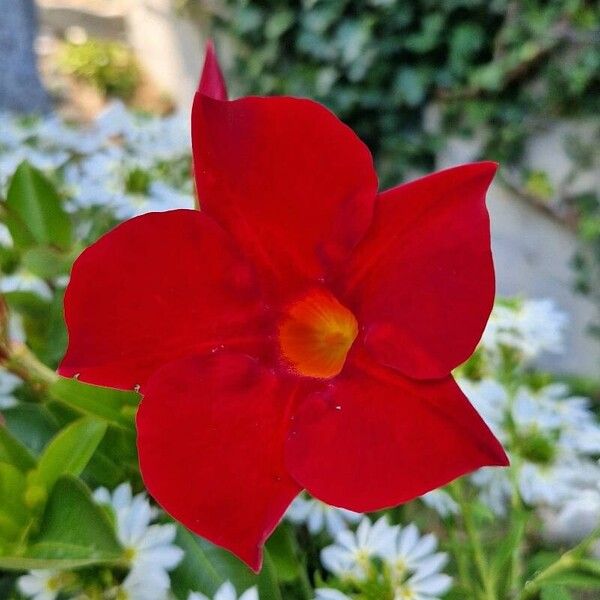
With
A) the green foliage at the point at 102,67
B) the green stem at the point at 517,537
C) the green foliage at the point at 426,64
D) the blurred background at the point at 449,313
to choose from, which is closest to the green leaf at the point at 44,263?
the blurred background at the point at 449,313

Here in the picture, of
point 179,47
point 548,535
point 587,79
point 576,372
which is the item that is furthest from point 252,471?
point 179,47

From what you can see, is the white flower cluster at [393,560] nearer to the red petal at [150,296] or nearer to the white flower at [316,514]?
the white flower at [316,514]

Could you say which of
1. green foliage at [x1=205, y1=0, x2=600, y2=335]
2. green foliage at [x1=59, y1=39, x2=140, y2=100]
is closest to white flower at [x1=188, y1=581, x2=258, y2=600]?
green foliage at [x1=205, y1=0, x2=600, y2=335]

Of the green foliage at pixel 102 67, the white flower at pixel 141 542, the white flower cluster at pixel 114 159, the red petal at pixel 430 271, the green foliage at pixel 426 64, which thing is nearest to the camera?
the red petal at pixel 430 271

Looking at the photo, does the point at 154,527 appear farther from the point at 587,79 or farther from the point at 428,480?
the point at 587,79

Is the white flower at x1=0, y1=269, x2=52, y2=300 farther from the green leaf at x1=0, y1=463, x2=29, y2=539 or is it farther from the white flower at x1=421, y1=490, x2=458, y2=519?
the white flower at x1=421, y1=490, x2=458, y2=519
